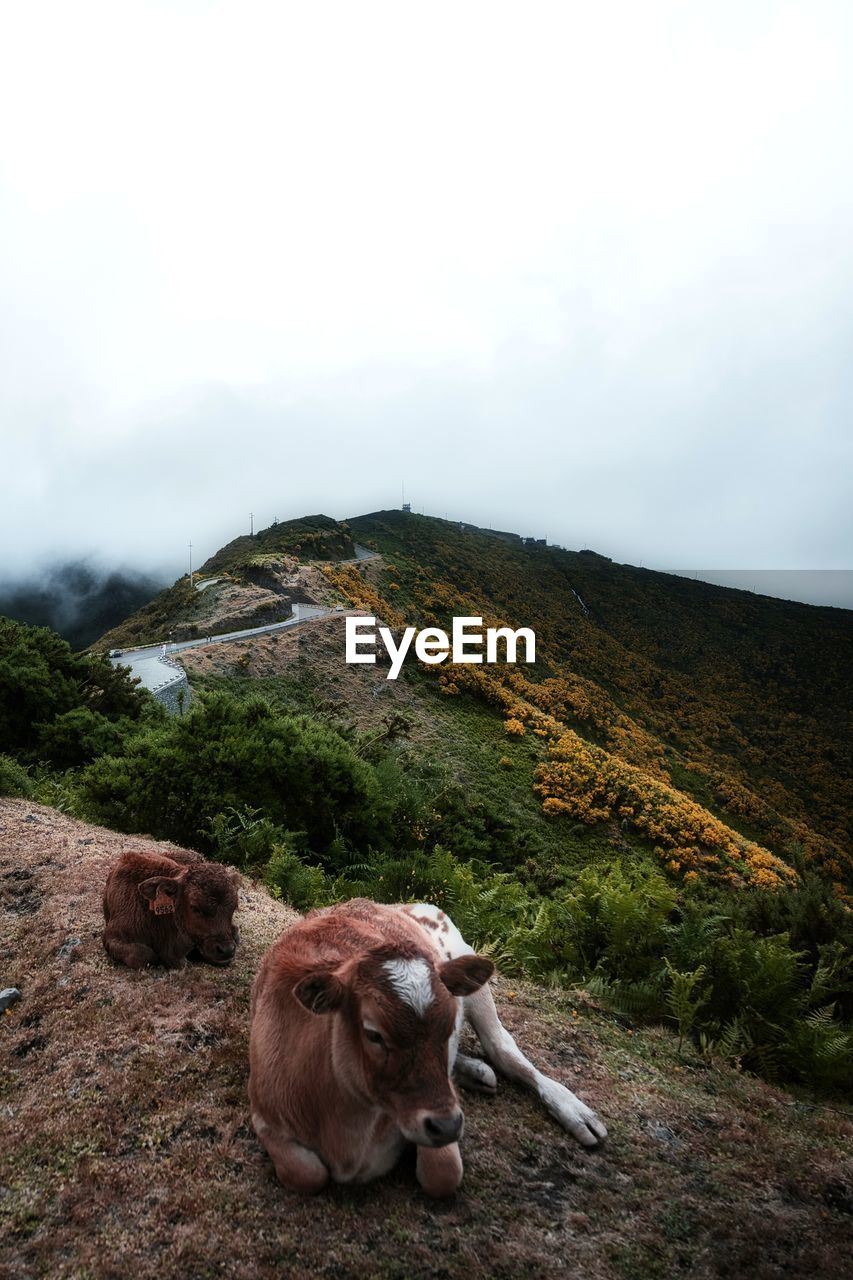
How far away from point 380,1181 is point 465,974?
1.12 metres

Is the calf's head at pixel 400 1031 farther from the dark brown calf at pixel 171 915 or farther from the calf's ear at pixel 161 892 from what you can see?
the calf's ear at pixel 161 892

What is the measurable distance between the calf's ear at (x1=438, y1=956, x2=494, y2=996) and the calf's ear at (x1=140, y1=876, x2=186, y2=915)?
2.80 m

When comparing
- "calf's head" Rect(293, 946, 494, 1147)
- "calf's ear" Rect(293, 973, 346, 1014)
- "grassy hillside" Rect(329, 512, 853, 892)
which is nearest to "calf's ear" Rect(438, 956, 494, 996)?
"calf's head" Rect(293, 946, 494, 1147)

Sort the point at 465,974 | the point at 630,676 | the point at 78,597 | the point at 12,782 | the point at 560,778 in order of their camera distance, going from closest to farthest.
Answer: the point at 465,974 → the point at 12,782 → the point at 560,778 → the point at 630,676 → the point at 78,597

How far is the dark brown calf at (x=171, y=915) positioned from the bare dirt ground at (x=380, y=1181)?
198 millimetres

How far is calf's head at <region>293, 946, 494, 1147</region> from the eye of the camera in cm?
241

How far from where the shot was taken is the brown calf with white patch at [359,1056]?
2.47 meters

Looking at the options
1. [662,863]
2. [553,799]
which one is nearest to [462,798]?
[553,799]

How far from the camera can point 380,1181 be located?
2885 mm

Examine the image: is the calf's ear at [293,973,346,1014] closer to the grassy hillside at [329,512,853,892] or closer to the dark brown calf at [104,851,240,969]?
the dark brown calf at [104,851,240,969]

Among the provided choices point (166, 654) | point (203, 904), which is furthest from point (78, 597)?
point (203, 904)

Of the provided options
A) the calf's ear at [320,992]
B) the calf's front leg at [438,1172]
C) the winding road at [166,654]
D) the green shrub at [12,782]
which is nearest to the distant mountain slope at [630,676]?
the winding road at [166,654]

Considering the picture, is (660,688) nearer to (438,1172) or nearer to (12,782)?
(12,782)

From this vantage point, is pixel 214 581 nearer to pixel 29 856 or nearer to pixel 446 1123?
pixel 29 856
